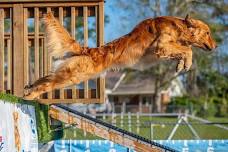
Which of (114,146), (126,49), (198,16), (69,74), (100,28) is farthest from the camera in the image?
(198,16)

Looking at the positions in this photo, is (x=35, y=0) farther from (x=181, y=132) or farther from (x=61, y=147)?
(x=181, y=132)

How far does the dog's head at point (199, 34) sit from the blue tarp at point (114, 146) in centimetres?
421

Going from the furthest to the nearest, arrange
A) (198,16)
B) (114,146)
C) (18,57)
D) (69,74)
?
1. (198,16)
2. (114,146)
3. (18,57)
4. (69,74)

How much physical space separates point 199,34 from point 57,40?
6.26 ft

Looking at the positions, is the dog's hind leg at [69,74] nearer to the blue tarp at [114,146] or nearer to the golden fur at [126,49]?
the golden fur at [126,49]

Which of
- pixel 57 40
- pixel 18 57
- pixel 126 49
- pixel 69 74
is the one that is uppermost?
pixel 57 40

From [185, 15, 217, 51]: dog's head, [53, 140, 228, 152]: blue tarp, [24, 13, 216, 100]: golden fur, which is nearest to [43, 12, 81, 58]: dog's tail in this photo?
[24, 13, 216, 100]: golden fur

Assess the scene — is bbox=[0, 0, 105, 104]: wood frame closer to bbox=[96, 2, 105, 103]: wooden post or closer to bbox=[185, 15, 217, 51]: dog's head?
bbox=[96, 2, 105, 103]: wooden post

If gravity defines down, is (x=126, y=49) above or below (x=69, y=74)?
above

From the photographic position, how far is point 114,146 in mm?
11656

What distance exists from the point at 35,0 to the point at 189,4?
31.0 meters

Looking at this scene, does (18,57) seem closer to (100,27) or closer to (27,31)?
(27,31)

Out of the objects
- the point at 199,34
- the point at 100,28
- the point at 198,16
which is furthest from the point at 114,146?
the point at 198,16

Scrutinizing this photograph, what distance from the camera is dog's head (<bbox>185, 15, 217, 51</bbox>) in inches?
303
